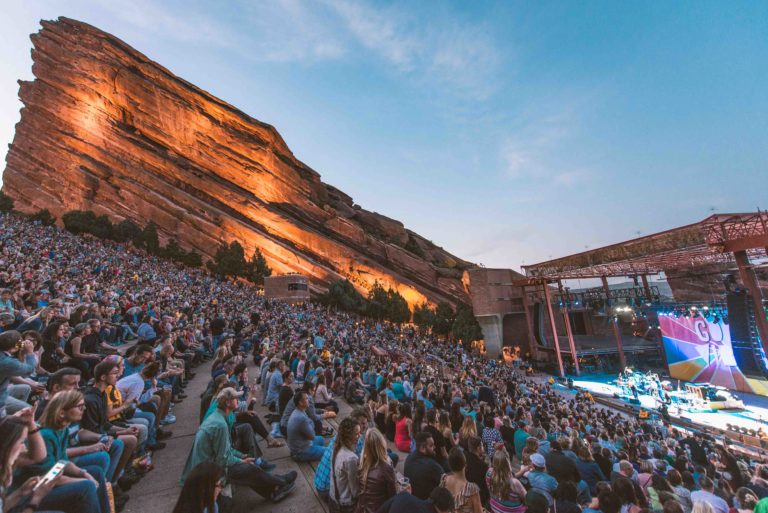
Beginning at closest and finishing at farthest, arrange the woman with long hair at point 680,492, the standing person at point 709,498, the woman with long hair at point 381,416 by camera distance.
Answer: the standing person at point 709,498 → the woman with long hair at point 680,492 → the woman with long hair at point 381,416

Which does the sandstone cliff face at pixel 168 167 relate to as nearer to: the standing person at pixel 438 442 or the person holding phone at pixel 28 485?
the standing person at pixel 438 442

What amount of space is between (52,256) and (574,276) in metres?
38.9

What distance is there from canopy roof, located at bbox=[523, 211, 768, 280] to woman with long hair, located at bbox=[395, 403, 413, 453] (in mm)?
19881

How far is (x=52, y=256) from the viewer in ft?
59.9

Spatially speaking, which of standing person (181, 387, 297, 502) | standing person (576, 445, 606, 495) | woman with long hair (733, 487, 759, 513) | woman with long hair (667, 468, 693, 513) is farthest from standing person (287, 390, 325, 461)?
woman with long hair (733, 487, 759, 513)

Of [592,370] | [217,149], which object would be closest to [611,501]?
[592,370]

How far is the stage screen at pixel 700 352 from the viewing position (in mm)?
22000

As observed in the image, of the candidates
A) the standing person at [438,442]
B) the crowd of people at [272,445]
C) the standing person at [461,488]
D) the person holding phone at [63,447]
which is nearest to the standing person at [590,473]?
the crowd of people at [272,445]

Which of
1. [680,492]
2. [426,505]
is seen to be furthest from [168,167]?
[680,492]

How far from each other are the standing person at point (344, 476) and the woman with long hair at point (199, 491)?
4.19 ft

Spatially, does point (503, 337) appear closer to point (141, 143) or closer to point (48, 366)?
point (48, 366)

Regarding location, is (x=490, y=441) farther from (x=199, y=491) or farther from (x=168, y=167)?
(x=168, y=167)

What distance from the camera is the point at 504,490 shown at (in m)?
3.94

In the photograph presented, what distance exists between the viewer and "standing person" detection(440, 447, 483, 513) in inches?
128
